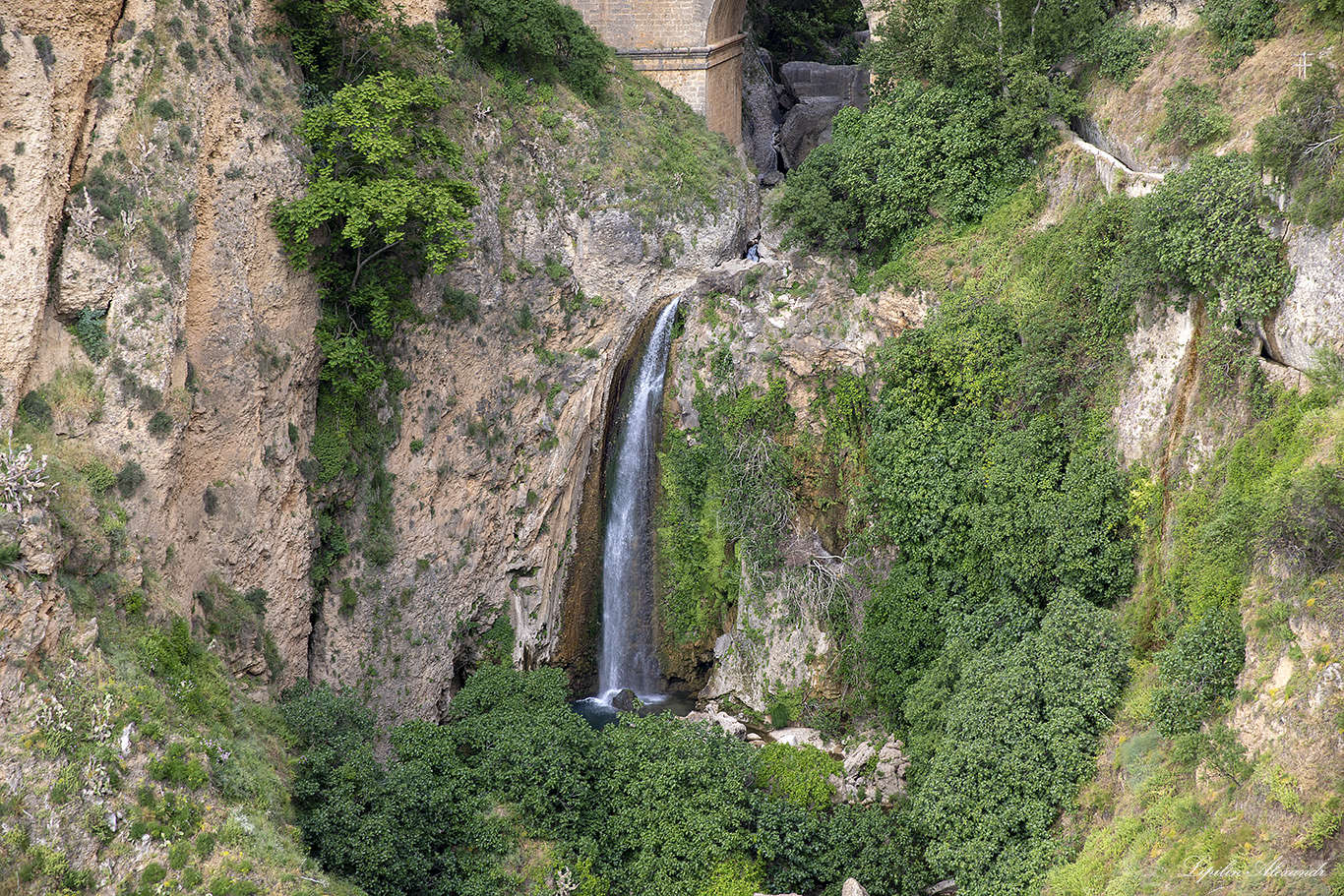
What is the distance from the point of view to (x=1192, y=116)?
20.0 m

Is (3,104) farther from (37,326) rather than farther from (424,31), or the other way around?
(424,31)

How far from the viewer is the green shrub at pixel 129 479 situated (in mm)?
16953

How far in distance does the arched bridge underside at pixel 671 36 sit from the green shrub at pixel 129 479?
20.8 meters

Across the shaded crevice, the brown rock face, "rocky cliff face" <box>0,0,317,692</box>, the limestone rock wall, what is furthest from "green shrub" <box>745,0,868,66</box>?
the brown rock face

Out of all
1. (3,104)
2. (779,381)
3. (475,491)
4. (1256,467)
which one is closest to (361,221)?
(3,104)

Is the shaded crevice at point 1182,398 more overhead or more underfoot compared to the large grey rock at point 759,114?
more underfoot

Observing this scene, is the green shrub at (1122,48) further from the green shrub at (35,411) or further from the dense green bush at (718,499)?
the green shrub at (35,411)

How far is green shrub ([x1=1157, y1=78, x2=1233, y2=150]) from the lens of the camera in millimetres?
19406

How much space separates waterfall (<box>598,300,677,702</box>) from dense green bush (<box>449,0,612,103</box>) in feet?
24.2

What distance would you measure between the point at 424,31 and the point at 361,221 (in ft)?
21.3

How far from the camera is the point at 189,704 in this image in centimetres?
1591

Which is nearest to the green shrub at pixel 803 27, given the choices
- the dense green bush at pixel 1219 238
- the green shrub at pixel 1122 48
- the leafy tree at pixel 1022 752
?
the green shrub at pixel 1122 48

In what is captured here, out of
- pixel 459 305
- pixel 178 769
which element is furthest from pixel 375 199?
pixel 178 769

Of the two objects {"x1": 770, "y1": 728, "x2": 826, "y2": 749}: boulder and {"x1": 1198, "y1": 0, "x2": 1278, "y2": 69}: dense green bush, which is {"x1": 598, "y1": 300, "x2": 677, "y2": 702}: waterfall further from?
{"x1": 1198, "y1": 0, "x2": 1278, "y2": 69}: dense green bush
